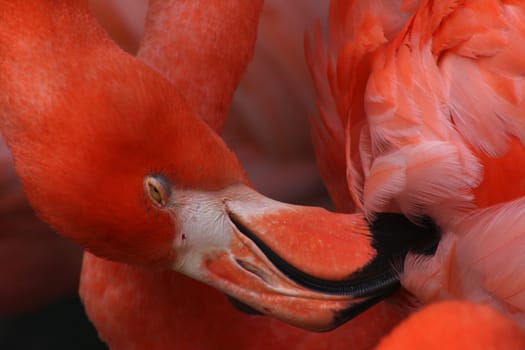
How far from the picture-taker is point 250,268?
63.5 inches

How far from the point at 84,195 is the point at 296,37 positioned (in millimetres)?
1237

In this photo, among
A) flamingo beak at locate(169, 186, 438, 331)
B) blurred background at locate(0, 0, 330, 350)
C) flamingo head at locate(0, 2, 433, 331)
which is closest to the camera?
flamingo head at locate(0, 2, 433, 331)

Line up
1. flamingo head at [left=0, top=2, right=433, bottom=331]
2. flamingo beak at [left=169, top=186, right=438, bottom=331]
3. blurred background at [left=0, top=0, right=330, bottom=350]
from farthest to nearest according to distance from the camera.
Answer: blurred background at [left=0, top=0, right=330, bottom=350] → flamingo beak at [left=169, top=186, right=438, bottom=331] → flamingo head at [left=0, top=2, right=433, bottom=331]

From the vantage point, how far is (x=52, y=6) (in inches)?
60.4

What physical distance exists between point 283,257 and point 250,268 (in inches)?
2.7

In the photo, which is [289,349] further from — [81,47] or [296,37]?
[296,37]

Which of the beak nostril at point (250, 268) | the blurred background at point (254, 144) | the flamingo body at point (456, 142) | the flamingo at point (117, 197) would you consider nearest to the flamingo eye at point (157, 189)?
the flamingo at point (117, 197)

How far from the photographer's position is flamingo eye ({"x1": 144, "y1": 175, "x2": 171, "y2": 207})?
1.51m

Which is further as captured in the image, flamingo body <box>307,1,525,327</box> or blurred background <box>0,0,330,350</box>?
blurred background <box>0,0,330,350</box>

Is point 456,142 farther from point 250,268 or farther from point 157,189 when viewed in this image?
point 157,189

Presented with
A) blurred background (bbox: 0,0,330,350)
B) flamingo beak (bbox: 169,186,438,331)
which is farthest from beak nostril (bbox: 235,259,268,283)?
blurred background (bbox: 0,0,330,350)

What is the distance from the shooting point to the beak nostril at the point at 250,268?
1.61m

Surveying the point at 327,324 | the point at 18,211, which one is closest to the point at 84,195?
the point at 327,324

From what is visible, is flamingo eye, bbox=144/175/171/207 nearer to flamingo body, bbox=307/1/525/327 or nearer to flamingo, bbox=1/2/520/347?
flamingo, bbox=1/2/520/347
